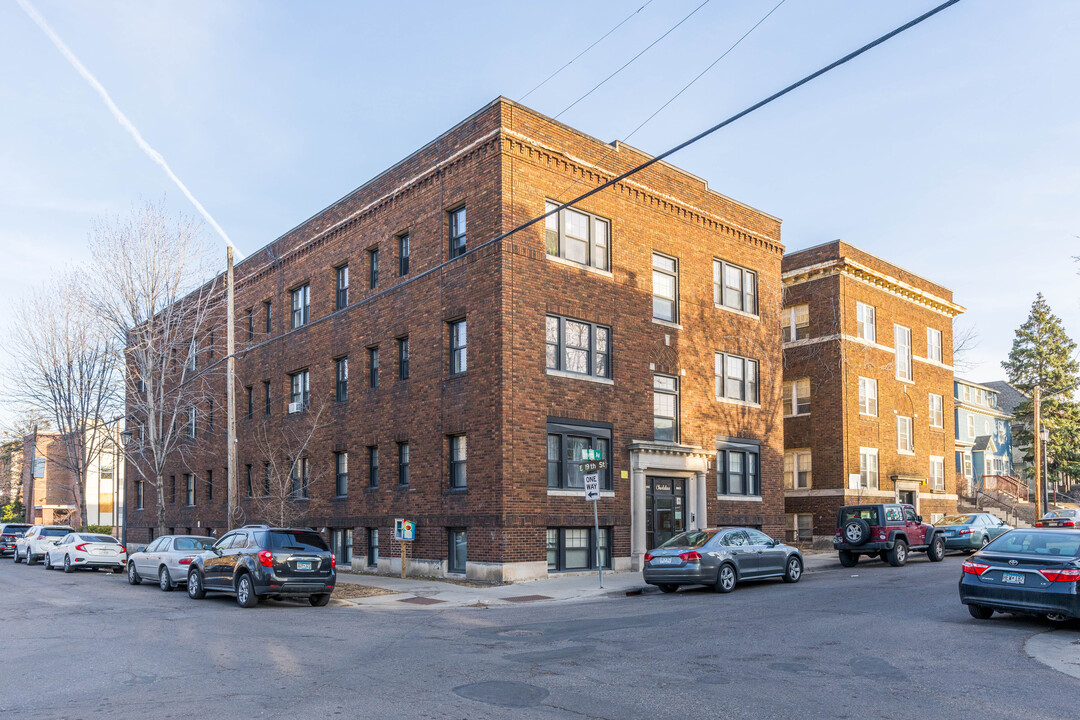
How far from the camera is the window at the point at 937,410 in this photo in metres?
42.7

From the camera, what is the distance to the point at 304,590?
17750 millimetres

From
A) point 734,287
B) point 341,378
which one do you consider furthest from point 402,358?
point 734,287

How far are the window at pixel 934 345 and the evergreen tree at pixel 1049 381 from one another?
A: 17812 millimetres

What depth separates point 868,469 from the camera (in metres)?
37.8

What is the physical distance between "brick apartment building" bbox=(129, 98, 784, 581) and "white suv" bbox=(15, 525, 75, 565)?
400 inches

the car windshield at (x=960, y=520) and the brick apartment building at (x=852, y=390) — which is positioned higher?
the brick apartment building at (x=852, y=390)

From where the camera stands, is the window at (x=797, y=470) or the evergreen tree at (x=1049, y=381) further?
the evergreen tree at (x=1049, y=381)

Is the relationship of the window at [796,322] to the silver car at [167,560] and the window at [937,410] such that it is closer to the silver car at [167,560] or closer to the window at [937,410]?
the window at [937,410]

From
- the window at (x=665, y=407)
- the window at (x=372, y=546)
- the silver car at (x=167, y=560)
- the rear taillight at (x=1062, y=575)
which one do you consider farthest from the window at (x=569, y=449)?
the rear taillight at (x=1062, y=575)

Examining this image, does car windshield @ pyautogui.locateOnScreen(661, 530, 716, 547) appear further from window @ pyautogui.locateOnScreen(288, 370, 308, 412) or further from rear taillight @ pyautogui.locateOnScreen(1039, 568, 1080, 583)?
window @ pyautogui.locateOnScreen(288, 370, 308, 412)

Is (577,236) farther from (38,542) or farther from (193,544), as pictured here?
(38,542)

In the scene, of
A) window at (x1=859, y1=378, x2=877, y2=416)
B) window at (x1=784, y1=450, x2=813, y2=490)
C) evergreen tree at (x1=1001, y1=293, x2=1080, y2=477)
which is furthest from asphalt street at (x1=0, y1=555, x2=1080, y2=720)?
evergreen tree at (x1=1001, y1=293, x2=1080, y2=477)

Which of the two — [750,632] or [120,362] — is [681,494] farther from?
[120,362]

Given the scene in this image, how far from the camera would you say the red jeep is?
25219 mm
